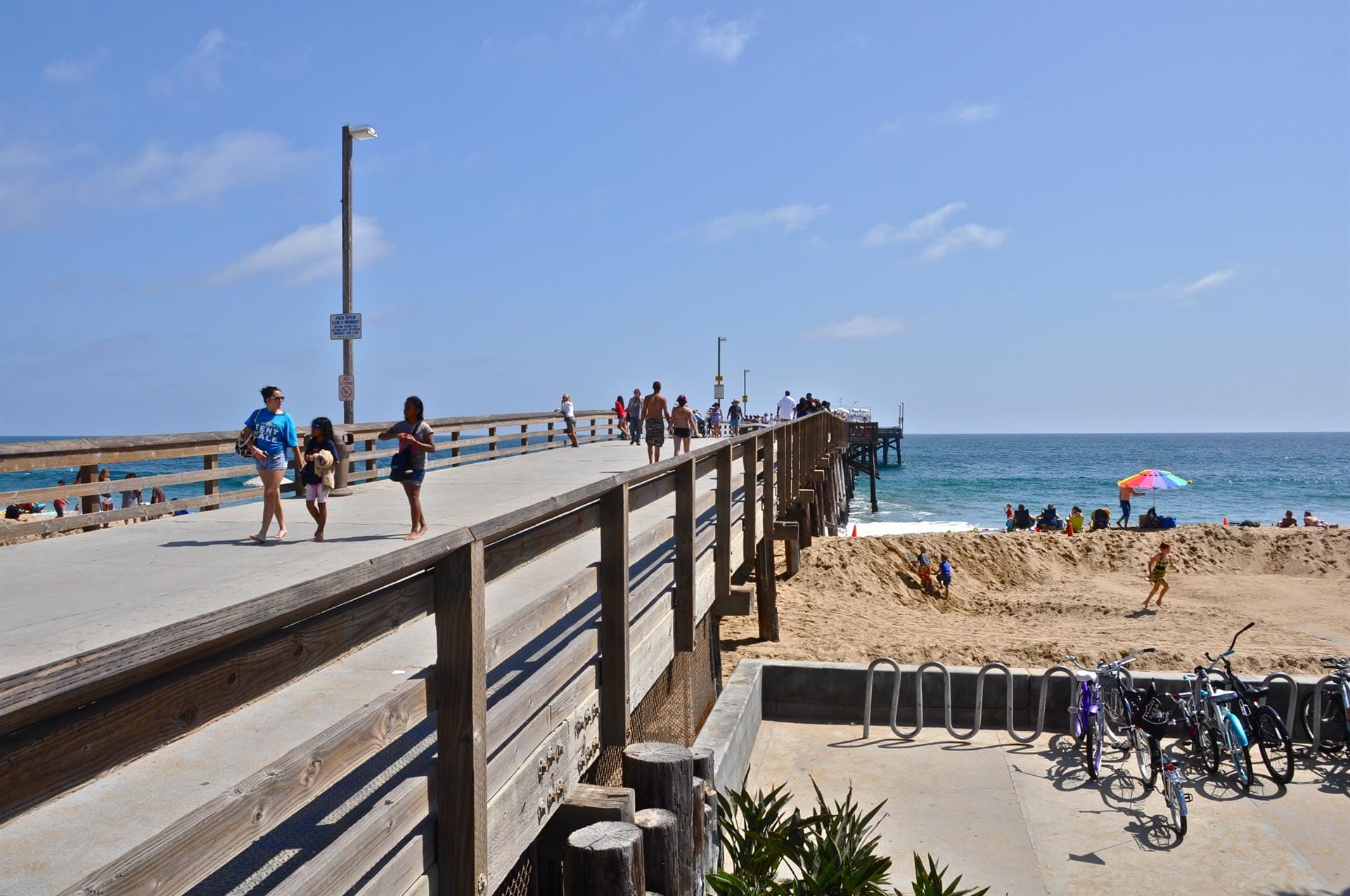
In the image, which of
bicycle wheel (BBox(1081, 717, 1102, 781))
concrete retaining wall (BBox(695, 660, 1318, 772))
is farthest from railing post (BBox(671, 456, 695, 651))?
bicycle wheel (BBox(1081, 717, 1102, 781))

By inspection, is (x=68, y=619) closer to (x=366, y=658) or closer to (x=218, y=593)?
(x=218, y=593)

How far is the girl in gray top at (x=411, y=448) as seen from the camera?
10.1 m

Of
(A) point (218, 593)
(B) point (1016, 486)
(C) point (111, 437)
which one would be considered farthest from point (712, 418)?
(B) point (1016, 486)

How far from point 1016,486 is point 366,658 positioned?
8997 cm

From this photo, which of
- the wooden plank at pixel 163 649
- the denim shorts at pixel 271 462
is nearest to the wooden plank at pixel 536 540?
the wooden plank at pixel 163 649

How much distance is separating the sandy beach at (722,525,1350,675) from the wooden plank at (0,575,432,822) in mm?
11706

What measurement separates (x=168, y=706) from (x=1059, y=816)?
7.96m

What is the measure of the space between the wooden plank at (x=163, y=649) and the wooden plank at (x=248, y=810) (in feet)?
0.88

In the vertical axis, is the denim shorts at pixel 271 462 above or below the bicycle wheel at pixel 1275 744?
above

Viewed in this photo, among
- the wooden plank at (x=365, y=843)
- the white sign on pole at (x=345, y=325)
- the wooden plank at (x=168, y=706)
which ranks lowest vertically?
the wooden plank at (x=365, y=843)

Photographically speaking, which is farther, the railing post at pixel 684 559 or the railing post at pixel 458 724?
the railing post at pixel 684 559

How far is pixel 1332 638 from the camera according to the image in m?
17.9

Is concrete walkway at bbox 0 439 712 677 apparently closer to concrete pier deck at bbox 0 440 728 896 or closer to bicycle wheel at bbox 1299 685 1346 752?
concrete pier deck at bbox 0 440 728 896

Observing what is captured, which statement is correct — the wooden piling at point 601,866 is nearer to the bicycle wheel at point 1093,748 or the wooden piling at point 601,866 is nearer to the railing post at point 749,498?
the bicycle wheel at point 1093,748
